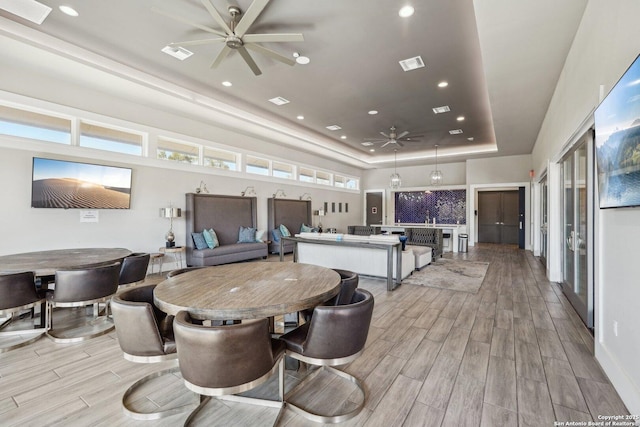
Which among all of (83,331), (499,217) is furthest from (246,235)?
(499,217)

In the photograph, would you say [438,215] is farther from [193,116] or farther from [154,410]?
[154,410]

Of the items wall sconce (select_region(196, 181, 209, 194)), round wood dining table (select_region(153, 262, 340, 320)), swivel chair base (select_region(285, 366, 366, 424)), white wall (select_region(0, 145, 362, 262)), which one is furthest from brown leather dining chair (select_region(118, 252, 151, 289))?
wall sconce (select_region(196, 181, 209, 194))

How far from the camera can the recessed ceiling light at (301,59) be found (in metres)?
4.25

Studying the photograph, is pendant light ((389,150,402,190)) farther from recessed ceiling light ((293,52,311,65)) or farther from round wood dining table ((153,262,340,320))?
round wood dining table ((153,262,340,320))

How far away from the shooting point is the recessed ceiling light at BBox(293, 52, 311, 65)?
13.9ft

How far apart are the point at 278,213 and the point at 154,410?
690 cm

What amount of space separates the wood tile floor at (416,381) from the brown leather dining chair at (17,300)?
0.64 feet

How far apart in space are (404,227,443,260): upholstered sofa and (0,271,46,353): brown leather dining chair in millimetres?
7085

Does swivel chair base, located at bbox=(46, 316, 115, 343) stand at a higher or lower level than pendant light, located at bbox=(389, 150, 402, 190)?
lower

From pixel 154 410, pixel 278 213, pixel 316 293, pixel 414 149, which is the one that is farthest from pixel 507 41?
pixel 414 149

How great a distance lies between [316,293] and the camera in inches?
73.3

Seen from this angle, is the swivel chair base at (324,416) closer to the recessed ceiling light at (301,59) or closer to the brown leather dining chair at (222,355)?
the brown leather dining chair at (222,355)

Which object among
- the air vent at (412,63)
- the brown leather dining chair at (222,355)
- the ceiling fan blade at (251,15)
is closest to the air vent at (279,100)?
the air vent at (412,63)

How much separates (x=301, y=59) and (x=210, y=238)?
4206mm
